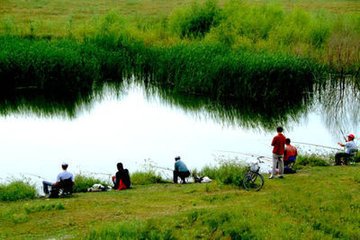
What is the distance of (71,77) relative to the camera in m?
40.8

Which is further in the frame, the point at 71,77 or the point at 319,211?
the point at 71,77

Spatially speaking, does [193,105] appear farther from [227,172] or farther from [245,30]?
[227,172]

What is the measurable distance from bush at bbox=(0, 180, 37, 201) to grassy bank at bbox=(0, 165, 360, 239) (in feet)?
2.67

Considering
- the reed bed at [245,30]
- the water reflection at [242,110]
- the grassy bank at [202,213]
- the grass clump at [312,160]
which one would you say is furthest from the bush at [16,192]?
the reed bed at [245,30]

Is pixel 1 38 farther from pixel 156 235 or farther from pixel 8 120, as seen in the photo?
pixel 156 235

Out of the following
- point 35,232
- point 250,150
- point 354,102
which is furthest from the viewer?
point 354,102

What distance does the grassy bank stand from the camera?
46.8ft

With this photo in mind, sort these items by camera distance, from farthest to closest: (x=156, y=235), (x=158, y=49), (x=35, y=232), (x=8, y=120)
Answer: (x=158, y=49) → (x=8, y=120) → (x=35, y=232) → (x=156, y=235)

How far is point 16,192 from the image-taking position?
19500 millimetres

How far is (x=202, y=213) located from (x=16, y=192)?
22.5 feet

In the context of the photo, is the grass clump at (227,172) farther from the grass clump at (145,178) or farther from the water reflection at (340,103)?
the water reflection at (340,103)

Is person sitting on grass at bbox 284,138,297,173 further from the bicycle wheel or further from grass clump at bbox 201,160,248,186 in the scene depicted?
the bicycle wheel

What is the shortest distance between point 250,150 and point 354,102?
1241 centimetres

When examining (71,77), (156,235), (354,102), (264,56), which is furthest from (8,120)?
(156,235)
